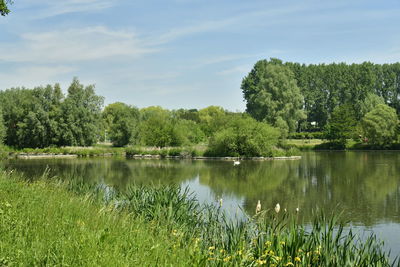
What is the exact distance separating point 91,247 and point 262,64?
2428 inches

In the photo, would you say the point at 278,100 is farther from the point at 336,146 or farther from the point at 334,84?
the point at 334,84

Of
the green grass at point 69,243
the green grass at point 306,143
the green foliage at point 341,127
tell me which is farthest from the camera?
the green grass at point 306,143

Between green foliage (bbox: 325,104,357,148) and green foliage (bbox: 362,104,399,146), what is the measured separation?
235cm

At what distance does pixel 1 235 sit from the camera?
17.4 feet

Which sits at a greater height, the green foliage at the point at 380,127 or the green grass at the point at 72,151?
the green foliage at the point at 380,127

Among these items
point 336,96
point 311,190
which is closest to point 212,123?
point 336,96

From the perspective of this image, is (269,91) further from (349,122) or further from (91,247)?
(91,247)

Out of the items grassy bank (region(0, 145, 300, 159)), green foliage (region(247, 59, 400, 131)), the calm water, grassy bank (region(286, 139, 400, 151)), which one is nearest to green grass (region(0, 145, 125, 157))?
grassy bank (region(0, 145, 300, 159))

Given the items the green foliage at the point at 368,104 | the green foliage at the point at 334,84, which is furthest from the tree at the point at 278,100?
the green foliage at the point at 368,104

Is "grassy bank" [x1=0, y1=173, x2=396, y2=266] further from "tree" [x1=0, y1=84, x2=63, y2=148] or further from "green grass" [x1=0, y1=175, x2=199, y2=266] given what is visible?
"tree" [x1=0, y1=84, x2=63, y2=148]

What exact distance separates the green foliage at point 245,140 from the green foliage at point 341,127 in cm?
1718

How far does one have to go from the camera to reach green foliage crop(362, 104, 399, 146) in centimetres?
5059

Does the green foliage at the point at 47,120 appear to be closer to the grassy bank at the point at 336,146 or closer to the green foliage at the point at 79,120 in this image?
the green foliage at the point at 79,120

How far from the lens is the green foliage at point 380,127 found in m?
50.6
